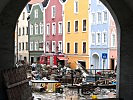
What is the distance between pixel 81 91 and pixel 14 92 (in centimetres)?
501

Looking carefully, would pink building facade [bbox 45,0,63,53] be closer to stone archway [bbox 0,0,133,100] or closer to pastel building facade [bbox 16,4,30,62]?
pastel building facade [bbox 16,4,30,62]

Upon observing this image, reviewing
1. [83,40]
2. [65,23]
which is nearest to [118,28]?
Answer: [83,40]

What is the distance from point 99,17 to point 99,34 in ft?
6.82

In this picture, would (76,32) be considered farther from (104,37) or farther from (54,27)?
(54,27)

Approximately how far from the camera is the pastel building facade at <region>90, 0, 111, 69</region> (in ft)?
123

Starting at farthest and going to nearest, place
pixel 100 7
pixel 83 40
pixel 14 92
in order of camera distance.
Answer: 1. pixel 83 40
2. pixel 100 7
3. pixel 14 92

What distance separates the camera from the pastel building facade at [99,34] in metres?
37.4

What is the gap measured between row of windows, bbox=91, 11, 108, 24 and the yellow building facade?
1.30 meters

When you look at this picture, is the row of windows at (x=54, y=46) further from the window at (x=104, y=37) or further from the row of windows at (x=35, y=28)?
the window at (x=104, y=37)

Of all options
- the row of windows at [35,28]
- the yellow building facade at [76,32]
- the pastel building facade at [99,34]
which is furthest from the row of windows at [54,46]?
the pastel building facade at [99,34]

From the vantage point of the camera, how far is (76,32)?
42.8 metres

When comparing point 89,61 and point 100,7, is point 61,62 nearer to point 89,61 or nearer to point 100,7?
point 89,61

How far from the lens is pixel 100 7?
1513 inches

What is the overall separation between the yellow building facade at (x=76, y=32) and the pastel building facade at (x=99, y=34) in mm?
997
